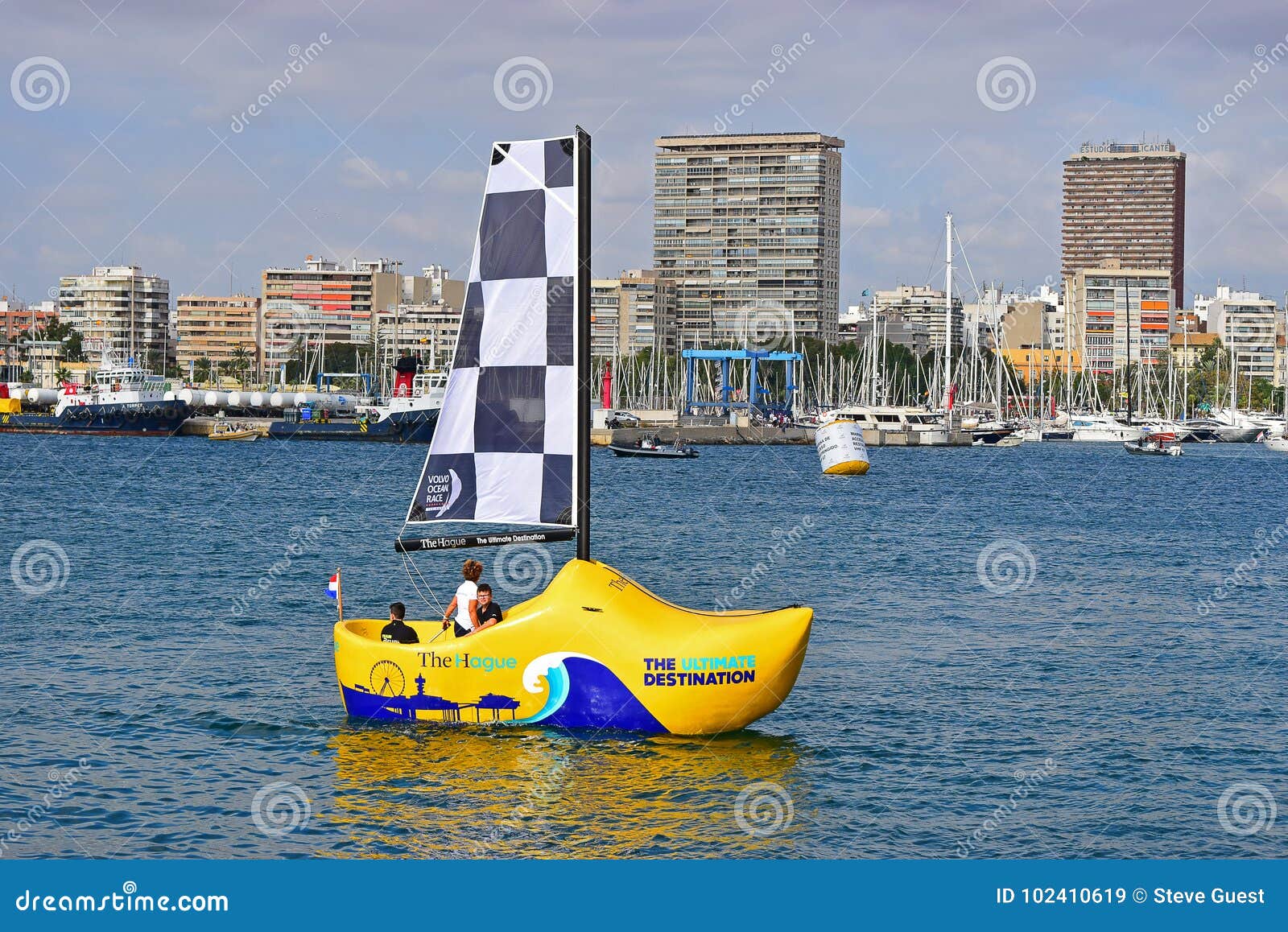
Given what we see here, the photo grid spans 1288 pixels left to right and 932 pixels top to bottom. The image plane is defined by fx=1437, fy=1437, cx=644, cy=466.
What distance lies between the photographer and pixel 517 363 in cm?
1894

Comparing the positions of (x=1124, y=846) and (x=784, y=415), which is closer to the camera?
(x=1124, y=846)

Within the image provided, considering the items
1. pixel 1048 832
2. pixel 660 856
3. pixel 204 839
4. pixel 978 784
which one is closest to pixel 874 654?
pixel 978 784

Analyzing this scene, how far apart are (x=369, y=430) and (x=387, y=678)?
112 m

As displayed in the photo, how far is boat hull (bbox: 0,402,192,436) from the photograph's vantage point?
12938cm

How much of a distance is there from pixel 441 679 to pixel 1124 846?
8520 mm

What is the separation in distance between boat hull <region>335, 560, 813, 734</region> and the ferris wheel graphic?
2cm

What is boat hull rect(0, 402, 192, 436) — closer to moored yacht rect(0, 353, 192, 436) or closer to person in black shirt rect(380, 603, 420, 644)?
moored yacht rect(0, 353, 192, 436)

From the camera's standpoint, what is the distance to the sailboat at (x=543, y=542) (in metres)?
17.9

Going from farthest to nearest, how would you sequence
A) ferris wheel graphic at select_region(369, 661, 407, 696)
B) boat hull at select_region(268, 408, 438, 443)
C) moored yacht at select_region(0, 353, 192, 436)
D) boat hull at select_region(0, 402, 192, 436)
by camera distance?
moored yacht at select_region(0, 353, 192, 436), boat hull at select_region(0, 402, 192, 436), boat hull at select_region(268, 408, 438, 443), ferris wheel graphic at select_region(369, 661, 407, 696)

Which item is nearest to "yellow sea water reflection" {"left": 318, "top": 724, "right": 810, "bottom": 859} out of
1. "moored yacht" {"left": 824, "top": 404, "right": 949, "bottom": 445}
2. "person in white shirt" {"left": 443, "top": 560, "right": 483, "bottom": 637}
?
"person in white shirt" {"left": 443, "top": 560, "right": 483, "bottom": 637}

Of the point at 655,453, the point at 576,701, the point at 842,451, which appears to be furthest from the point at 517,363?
the point at 655,453

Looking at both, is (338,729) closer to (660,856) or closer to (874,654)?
(660,856)

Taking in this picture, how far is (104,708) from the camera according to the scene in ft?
69.2

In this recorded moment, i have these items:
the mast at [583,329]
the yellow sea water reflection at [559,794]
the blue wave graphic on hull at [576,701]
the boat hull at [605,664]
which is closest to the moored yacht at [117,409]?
the yellow sea water reflection at [559,794]
